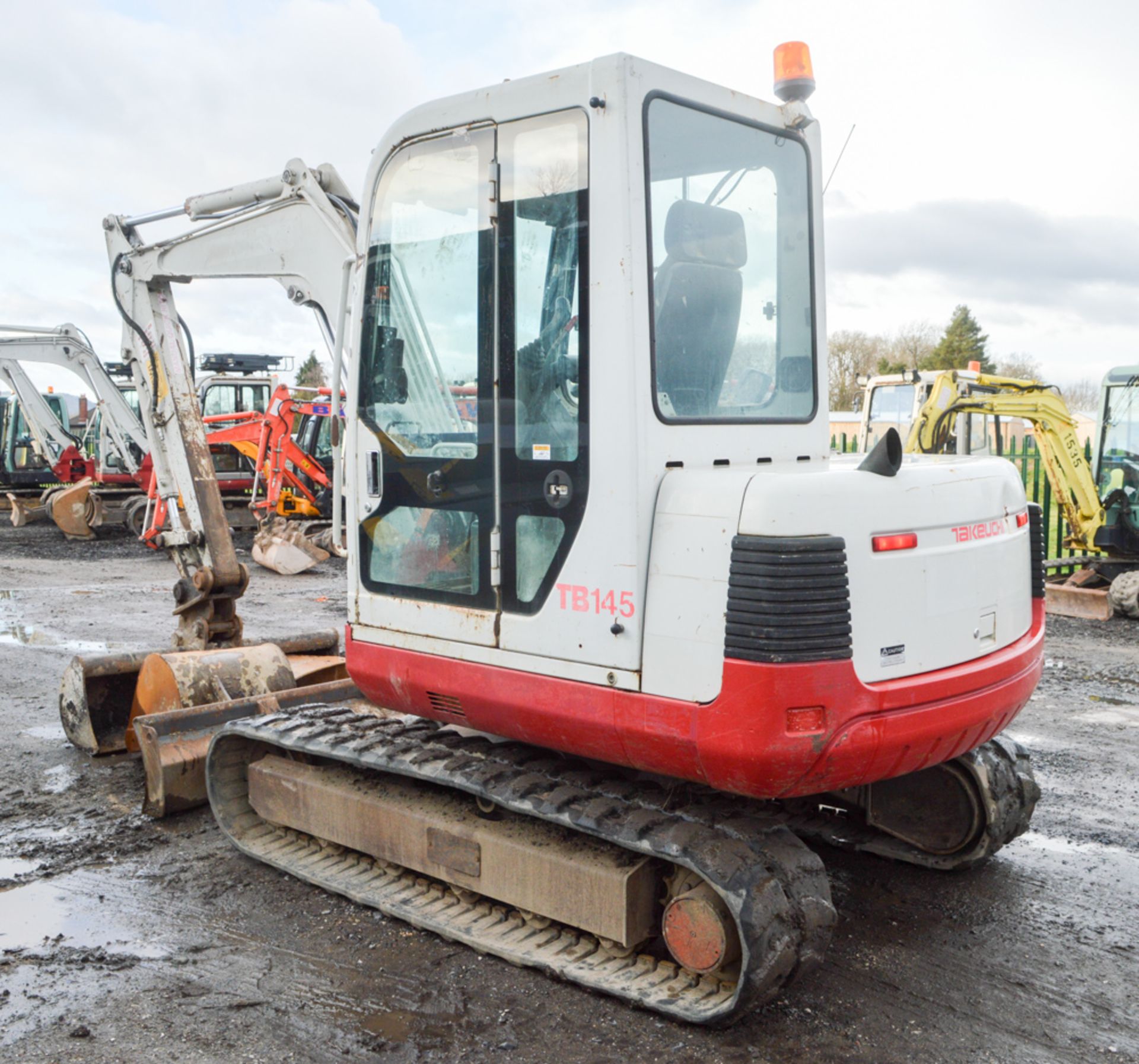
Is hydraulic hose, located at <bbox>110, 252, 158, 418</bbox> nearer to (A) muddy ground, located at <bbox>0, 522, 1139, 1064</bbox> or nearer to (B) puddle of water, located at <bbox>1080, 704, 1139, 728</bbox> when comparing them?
(A) muddy ground, located at <bbox>0, 522, 1139, 1064</bbox>

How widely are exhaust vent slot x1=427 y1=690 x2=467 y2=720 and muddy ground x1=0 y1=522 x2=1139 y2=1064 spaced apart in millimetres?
802

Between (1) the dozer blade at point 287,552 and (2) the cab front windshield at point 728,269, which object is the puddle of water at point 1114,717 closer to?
(2) the cab front windshield at point 728,269

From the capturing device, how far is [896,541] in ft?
10.5

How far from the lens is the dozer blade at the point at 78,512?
18.3 metres

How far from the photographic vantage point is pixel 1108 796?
17.7ft

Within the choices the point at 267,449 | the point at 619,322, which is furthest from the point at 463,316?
the point at 267,449

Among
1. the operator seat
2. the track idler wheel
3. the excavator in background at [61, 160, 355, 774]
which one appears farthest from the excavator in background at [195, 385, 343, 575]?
the track idler wheel

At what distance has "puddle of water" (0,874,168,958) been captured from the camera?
151 inches

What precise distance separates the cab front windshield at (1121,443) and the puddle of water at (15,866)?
1121 centimetres

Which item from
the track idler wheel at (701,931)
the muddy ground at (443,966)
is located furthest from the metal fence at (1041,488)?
the track idler wheel at (701,931)

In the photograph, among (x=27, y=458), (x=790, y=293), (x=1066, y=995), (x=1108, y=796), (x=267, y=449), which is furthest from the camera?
(x=27, y=458)

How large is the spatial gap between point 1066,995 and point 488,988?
1.86m

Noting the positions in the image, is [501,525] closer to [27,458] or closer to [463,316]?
[463,316]

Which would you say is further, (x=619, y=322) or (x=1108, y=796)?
(x=1108, y=796)
